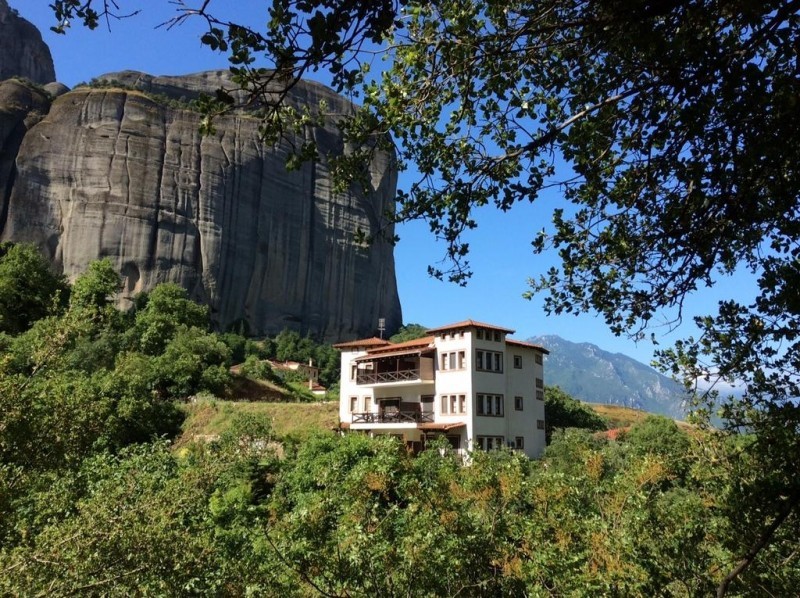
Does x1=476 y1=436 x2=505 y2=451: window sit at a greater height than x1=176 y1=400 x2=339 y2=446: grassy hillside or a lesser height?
lesser

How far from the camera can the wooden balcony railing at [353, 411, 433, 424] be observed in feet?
95.6

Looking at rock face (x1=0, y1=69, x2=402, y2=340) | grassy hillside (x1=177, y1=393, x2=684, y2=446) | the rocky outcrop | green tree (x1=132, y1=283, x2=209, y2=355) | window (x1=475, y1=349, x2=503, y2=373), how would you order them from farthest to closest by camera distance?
rock face (x1=0, y1=69, x2=402, y2=340)
the rocky outcrop
green tree (x1=132, y1=283, x2=209, y2=355)
window (x1=475, y1=349, x2=503, y2=373)
grassy hillside (x1=177, y1=393, x2=684, y2=446)

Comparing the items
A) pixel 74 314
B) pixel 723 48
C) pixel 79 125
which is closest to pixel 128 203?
pixel 79 125

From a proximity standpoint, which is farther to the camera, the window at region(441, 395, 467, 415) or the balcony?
the balcony

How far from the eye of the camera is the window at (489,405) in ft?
90.4

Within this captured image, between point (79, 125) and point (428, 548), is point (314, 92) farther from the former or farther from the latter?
point (428, 548)

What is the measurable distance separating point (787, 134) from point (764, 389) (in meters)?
1.90

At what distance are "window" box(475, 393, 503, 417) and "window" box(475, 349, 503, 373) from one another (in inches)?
50.0

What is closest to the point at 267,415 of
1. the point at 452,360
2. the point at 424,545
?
the point at 452,360

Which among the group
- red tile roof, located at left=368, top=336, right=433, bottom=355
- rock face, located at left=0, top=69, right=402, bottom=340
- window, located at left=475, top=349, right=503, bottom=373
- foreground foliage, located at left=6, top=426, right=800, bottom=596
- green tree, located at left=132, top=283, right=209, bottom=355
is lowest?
foreground foliage, located at left=6, top=426, right=800, bottom=596

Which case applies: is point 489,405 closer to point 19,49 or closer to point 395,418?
point 395,418

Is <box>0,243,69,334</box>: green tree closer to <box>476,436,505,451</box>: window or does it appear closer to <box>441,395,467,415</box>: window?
<box>441,395,467,415</box>: window

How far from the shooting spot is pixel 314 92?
3255 inches

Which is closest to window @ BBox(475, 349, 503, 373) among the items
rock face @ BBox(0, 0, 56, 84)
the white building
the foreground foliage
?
the white building
